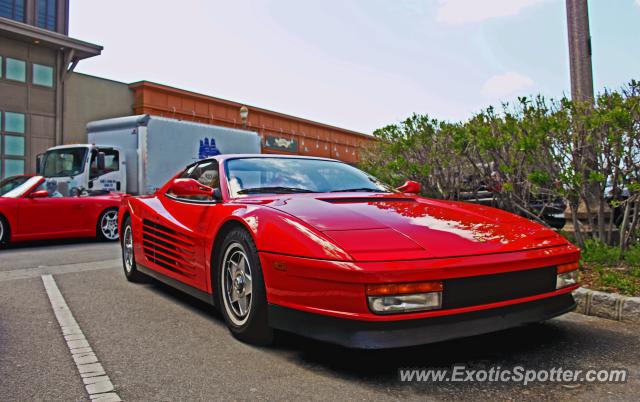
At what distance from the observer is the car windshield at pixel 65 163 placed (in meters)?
11.1

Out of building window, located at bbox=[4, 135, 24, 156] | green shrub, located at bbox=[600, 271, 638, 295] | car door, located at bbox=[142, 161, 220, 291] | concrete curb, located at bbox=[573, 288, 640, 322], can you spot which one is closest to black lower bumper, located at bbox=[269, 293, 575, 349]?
car door, located at bbox=[142, 161, 220, 291]

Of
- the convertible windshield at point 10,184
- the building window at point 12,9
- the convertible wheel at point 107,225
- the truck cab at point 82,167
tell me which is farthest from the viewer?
the building window at point 12,9

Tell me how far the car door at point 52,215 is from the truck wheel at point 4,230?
0.18m

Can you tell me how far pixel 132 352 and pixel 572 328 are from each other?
109 inches

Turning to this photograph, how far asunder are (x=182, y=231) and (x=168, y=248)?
1.09 feet

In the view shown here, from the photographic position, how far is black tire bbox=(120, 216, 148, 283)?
5.09 meters

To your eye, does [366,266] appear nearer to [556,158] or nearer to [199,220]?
[199,220]

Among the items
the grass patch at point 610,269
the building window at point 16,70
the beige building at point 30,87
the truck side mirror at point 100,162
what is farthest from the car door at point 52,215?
the building window at point 16,70

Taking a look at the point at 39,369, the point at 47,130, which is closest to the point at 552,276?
the point at 39,369

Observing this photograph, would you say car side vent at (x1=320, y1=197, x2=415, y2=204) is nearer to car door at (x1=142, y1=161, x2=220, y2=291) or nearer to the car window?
car door at (x1=142, y1=161, x2=220, y2=291)

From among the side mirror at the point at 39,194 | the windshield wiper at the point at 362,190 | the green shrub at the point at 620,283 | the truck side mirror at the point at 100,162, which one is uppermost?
the truck side mirror at the point at 100,162

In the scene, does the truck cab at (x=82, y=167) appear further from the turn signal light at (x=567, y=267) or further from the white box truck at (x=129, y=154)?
the turn signal light at (x=567, y=267)

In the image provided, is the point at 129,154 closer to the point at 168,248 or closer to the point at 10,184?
the point at 10,184

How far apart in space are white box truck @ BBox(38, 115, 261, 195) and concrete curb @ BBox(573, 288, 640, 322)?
942 cm
